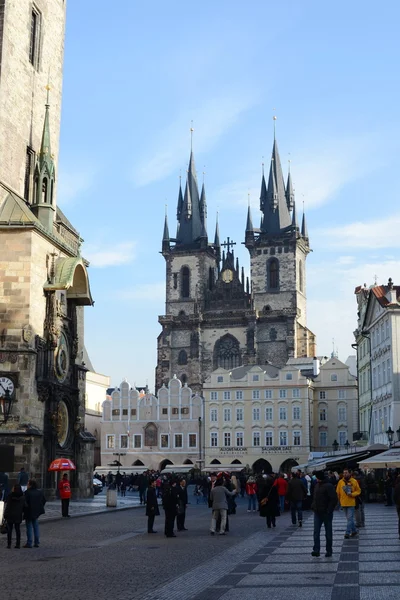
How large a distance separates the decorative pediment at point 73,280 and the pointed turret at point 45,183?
1671 millimetres

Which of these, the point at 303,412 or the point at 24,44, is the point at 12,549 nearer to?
the point at 24,44

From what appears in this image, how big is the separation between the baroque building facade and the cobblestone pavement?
27.9 ft

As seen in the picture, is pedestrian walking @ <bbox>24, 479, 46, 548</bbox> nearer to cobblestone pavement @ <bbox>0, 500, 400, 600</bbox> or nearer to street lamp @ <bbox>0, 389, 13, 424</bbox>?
cobblestone pavement @ <bbox>0, 500, 400, 600</bbox>

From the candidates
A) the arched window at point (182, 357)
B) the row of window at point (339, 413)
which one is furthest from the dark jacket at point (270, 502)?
the arched window at point (182, 357)

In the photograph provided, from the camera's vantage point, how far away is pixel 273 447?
86.1 m

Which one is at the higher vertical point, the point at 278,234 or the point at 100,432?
the point at 278,234

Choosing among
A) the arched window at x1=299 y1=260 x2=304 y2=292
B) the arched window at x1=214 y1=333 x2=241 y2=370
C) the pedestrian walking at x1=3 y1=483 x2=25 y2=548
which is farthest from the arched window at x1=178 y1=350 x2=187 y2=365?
the pedestrian walking at x1=3 y1=483 x2=25 y2=548

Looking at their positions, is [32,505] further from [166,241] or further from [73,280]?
[166,241]

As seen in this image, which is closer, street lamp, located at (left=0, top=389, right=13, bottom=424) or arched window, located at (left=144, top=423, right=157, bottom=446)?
street lamp, located at (left=0, top=389, right=13, bottom=424)

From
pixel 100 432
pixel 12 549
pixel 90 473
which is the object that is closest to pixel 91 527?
pixel 12 549

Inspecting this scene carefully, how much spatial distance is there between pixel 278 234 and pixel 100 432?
31243mm

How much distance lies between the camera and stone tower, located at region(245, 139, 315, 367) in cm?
9925

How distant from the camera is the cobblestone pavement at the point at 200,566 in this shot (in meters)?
10.7

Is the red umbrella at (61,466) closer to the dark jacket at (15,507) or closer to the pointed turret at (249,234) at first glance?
the dark jacket at (15,507)
